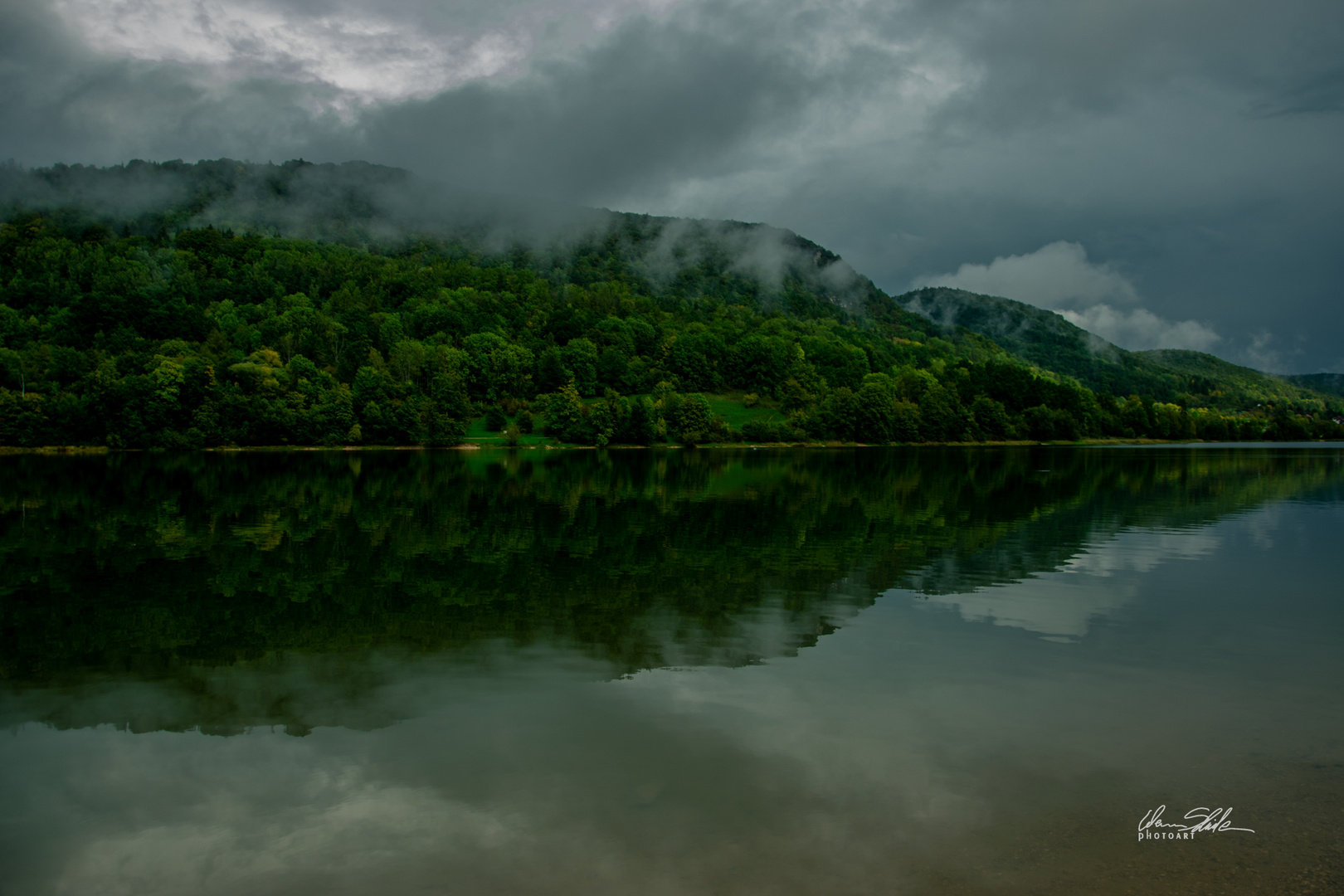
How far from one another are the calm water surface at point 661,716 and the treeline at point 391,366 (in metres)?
89.9

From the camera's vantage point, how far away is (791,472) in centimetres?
6500

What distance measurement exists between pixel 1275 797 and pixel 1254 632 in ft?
28.7

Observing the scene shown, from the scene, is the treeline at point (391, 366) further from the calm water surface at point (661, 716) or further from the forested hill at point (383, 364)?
the calm water surface at point (661, 716)

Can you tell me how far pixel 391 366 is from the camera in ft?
445

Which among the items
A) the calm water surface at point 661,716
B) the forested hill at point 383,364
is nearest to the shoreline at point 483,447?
the forested hill at point 383,364

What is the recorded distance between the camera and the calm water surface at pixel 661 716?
7266 millimetres

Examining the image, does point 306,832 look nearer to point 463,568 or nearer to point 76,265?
point 463,568

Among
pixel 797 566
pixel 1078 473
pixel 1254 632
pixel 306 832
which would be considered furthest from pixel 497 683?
pixel 1078 473

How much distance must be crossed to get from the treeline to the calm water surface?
89932 mm

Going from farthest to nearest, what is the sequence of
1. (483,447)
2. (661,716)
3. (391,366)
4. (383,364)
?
(391,366), (383,364), (483,447), (661,716)

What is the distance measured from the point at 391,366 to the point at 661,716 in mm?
134740

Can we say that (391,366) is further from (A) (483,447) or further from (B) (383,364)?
(A) (483,447)

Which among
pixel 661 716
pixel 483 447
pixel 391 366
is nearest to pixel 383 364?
pixel 391 366

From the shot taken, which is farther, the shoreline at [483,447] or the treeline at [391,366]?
the treeline at [391,366]
